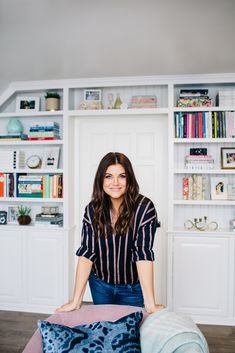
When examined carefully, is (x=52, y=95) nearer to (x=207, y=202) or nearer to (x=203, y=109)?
(x=203, y=109)

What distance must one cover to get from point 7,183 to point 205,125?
215cm

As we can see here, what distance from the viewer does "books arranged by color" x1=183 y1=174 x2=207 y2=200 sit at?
3.53 metres

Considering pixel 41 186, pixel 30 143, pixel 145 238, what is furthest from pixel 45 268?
pixel 145 238

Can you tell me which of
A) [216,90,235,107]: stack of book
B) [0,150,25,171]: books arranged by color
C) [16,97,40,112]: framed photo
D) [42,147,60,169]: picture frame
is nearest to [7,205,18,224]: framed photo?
[0,150,25,171]: books arranged by color

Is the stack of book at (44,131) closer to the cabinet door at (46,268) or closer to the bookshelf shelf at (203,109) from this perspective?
the cabinet door at (46,268)

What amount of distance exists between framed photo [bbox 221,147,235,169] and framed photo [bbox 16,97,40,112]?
6.52 feet

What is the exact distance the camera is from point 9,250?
12.2ft

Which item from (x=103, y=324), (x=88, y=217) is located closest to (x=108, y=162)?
(x=88, y=217)

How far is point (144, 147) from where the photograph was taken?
149 inches

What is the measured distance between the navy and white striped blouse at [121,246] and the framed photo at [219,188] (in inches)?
71.5

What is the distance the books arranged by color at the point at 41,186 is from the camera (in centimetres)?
370

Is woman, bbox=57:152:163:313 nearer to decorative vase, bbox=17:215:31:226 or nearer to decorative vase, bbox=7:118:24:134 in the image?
decorative vase, bbox=17:215:31:226

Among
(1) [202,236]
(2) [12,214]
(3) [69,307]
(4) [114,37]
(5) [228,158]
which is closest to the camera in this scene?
(3) [69,307]

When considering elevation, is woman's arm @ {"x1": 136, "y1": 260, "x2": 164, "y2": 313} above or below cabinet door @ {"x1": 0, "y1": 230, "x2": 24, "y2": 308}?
above
